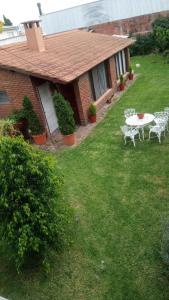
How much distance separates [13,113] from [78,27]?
2516cm

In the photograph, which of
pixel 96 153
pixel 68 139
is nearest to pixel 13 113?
pixel 68 139

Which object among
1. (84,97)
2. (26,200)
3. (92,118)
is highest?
(26,200)

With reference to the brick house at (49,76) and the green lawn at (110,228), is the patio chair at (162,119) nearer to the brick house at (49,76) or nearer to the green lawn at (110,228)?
the green lawn at (110,228)

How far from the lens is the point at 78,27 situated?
111 ft

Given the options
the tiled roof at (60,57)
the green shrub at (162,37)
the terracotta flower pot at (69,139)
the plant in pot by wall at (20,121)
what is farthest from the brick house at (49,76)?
the green shrub at (162,37)

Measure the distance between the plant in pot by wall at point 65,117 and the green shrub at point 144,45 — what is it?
19461 mm

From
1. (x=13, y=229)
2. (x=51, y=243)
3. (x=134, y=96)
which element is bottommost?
(x=134, y=96)

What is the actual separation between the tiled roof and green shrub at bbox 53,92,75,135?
74cm

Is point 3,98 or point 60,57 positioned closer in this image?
point 3,98

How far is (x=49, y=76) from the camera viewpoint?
35.1 ft

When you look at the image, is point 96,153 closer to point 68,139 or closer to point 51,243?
point 68,139

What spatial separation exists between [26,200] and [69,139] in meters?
5.97

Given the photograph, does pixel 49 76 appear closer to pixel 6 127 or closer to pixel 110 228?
pixel 6 127

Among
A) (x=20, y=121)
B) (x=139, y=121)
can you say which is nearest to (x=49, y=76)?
(x=20, y=121)
